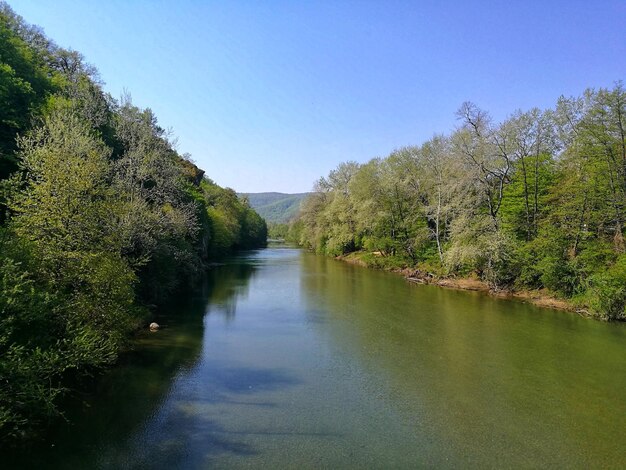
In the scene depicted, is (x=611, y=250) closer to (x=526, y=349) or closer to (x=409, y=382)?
(x=526, y=349)

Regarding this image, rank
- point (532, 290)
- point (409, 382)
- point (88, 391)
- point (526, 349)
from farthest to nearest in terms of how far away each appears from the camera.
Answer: point (532, 290)
point (526, 349)
point (409, 382)
point (88, 391)

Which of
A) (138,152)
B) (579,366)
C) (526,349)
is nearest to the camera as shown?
(579,366)

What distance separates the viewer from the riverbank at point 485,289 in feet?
78.8

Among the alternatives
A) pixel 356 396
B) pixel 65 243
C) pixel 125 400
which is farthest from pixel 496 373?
pixel 65 243

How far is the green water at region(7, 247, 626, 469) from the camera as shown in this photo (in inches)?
347

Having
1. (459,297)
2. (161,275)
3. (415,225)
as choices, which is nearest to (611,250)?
(459,297)

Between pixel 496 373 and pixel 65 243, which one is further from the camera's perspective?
pixel 496 373

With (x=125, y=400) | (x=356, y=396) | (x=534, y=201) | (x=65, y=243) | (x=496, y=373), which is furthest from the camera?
Result: (x=534, y=201)

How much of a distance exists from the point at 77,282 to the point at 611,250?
2666cm

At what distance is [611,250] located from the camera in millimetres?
22984

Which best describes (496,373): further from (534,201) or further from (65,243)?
(534,201)

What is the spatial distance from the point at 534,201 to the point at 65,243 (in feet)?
97.0

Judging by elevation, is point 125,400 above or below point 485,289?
below

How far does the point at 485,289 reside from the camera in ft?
100.0
